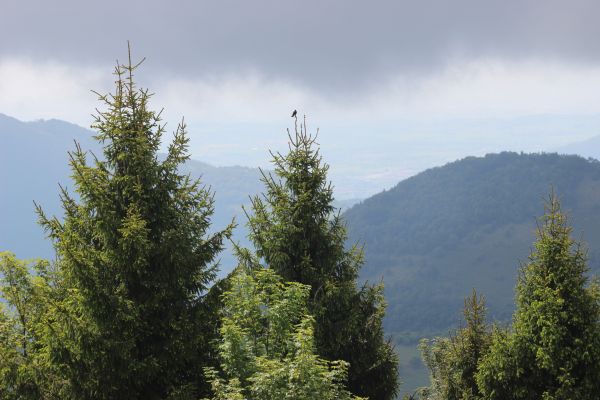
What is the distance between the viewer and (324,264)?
22812 millimetres

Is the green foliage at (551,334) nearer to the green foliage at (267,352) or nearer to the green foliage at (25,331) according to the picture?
the green foliage at (267,352)

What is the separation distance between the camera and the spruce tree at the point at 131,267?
16.2 m

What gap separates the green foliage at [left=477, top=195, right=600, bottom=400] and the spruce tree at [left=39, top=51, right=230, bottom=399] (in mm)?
10375

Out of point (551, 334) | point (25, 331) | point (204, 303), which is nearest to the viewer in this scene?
point (204, 303)

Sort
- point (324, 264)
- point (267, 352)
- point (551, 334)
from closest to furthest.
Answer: point (267, 352), point (551, 334), point (324, 264)

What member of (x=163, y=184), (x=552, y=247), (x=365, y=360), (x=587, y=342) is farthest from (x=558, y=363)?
(x=163, y=184)

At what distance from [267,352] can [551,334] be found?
9.74 meters

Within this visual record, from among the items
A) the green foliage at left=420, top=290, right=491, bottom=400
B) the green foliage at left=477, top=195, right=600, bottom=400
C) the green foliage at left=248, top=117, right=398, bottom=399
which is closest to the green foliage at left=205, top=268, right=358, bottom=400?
the green foliage at left=248, top=117, right=398, bottom=399

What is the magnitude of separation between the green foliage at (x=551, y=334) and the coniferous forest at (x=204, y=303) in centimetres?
5

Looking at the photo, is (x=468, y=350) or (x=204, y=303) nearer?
(x=204, y=303)

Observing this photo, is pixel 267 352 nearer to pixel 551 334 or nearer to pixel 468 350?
pixel 551 334

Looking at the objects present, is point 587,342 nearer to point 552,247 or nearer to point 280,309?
point 552,247

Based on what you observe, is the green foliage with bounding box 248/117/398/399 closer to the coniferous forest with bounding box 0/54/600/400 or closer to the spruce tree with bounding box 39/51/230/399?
the coniferous forest with bounding box 0/54/600/400

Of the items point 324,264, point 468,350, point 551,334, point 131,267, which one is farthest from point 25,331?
point 468,350
